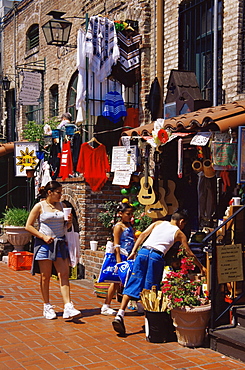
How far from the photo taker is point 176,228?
253 inches

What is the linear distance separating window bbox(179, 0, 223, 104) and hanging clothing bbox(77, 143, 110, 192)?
88.4 inches

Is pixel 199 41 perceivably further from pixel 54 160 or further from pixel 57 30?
pixel 54 160

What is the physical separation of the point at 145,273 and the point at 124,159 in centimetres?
302

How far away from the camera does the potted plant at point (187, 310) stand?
587cm

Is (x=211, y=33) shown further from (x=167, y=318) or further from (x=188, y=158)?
(x=167, y=318)

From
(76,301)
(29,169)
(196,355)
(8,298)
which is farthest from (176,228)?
(29,169)

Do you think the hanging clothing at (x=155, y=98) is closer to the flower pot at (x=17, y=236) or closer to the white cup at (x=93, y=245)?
the white cup at (x=93, y=245)

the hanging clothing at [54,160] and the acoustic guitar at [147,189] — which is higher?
the hanging clothing at [54,160]

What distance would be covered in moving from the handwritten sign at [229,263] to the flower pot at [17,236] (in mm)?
6989

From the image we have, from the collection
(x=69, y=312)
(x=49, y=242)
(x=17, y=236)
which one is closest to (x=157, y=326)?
(x=69, y=312)

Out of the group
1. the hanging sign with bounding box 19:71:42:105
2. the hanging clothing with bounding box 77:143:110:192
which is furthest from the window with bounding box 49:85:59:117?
the hanging clothing with bounding box 77:143:110:192

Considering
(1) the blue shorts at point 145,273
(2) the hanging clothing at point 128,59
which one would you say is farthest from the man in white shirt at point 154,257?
(2) the hanging clothing at point 128,59

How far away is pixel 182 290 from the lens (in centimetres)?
596

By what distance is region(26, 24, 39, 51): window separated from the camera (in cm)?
1654
